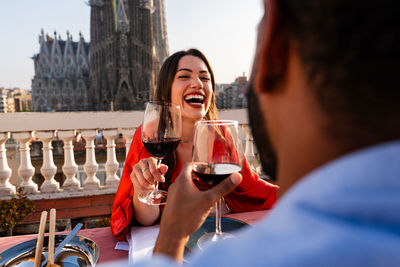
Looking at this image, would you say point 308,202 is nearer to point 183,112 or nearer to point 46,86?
point 183,112

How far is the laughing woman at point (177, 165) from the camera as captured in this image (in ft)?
4.16

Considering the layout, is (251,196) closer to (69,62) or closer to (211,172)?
(211,172)

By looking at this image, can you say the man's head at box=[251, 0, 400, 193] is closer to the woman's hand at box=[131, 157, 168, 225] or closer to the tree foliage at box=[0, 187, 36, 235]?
the woman's hand at box=[131, 157, 168, 225]

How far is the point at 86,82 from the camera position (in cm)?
5456

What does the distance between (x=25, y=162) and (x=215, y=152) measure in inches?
123

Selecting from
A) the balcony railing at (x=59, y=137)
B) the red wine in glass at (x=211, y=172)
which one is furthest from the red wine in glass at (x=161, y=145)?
the balcony railing at (x=59, y=137)

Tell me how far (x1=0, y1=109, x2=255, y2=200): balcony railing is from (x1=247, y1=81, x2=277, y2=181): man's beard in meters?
2.92

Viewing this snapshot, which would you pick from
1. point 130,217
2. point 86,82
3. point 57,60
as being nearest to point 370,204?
point 130,217

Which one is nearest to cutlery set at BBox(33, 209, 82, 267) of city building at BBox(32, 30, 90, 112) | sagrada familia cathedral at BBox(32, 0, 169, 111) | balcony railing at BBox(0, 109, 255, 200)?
balcony railing at BBox(0, 109, 255, 200)

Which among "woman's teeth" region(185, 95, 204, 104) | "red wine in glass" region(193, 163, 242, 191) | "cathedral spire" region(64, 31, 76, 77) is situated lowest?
"red wine in glass" region(193, 163, 242, 191)

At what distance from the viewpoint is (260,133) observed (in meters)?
0.52

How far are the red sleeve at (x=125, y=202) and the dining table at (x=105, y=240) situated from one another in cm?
5

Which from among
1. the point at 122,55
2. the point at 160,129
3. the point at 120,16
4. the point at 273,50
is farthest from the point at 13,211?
the point at 120,16

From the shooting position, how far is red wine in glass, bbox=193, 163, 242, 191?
86cm
